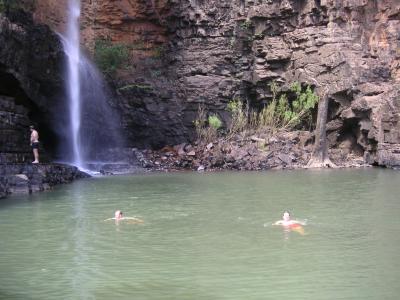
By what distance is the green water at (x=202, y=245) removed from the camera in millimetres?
7281

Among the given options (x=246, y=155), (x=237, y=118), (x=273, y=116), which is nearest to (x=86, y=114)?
(x=246, y=155)

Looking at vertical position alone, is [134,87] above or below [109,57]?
below

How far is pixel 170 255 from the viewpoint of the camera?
357 inches

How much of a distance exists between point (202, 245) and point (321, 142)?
18991 mm

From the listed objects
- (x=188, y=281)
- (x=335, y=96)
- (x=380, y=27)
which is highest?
(x=380, y=27)

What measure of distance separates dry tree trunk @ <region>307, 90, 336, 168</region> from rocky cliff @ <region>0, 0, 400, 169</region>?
0.65 meters

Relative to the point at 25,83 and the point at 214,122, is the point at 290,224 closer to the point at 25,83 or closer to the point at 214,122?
the point at 25,83

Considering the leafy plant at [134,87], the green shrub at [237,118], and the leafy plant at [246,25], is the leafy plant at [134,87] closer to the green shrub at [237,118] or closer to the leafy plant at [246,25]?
A: the green shrub at [237,118]

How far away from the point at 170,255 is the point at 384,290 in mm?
3496

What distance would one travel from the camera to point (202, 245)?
9773mm

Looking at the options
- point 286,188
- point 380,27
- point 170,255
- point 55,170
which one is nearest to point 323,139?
point 380,27

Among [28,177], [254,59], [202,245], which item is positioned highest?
[254,59]

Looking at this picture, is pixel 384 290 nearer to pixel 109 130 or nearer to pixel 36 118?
pixel 36 118

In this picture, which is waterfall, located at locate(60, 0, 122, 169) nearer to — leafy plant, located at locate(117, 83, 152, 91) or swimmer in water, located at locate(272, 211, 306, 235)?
leafy plant, located at locate(117, 83, 152, 91)
